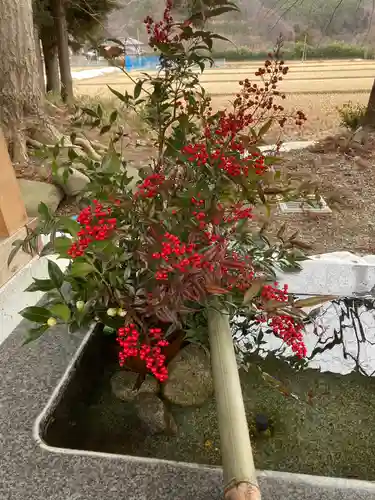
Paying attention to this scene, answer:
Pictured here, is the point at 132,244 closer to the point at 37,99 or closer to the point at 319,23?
the point at 319,23

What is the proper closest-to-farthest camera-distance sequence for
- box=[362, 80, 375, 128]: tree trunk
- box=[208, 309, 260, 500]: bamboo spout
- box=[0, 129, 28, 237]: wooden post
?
box=[208, 309, 260, 500]: bamboo spout
box=[0, 129, 28, 237]: wooden post
box=[362, 80, 375, 128]: tree trunk

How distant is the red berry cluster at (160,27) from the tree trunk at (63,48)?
5342 millimetres

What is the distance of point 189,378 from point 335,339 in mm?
585

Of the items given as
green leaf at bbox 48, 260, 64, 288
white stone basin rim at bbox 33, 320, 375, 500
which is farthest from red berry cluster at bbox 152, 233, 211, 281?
white stone basin rim at bbox 33, 320, 375, 500

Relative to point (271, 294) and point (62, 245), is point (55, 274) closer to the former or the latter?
point (62, 245)

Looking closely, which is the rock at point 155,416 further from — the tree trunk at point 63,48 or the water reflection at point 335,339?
the tree trunk at point 63,48

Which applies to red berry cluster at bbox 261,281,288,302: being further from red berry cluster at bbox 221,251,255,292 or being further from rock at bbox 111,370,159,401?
rock at bbox 111,370,159,401

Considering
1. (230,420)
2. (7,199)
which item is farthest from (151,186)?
(7,199)

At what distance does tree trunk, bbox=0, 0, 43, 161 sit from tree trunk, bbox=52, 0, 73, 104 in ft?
8.54

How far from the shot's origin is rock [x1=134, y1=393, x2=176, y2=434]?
110cm

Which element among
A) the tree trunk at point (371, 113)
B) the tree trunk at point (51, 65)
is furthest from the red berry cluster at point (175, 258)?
the tree trunk at point (51, 65)

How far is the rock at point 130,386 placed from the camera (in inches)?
46.0

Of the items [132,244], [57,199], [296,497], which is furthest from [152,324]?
[57,199]

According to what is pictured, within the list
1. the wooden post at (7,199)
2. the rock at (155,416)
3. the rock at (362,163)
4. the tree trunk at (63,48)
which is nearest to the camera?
the rock at (155,416)
